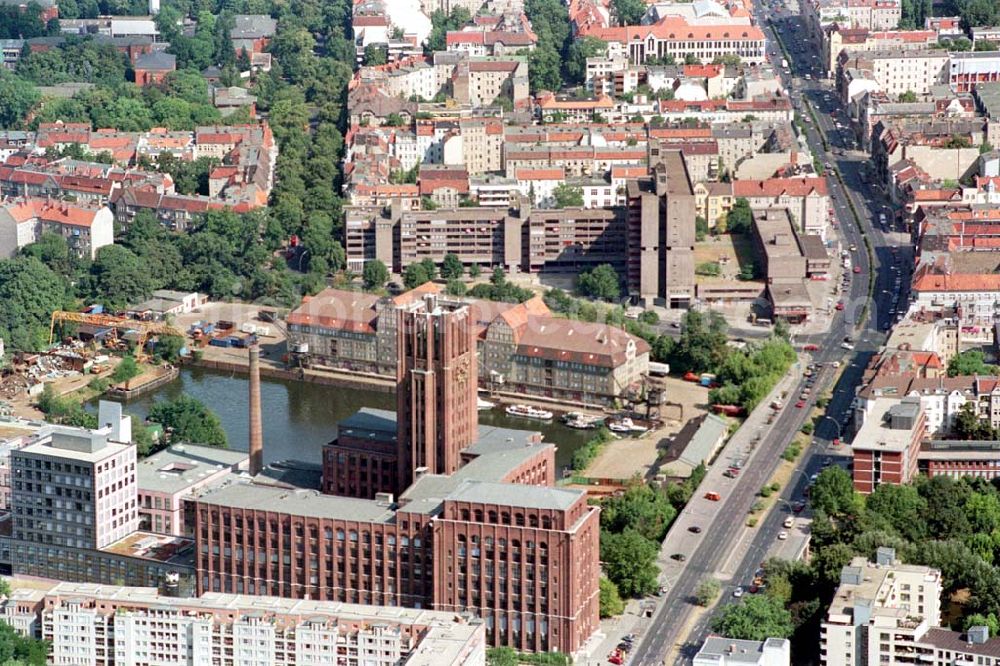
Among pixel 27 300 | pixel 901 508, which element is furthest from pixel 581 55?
pixel 901 508

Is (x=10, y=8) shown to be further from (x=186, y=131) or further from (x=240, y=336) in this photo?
(x=240, y=336)

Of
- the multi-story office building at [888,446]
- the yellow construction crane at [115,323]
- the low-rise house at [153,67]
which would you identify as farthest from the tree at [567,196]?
the low-rise house at [153,67]

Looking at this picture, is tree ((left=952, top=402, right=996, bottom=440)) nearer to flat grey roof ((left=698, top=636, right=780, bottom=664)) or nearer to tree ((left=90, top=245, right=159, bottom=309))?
flat grey roof ((left=698, top=636, right=780, bottom=664))

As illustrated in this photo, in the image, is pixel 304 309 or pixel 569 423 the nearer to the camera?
pixel 569 423

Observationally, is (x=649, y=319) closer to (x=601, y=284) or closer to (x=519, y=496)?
(x=601, y=284)

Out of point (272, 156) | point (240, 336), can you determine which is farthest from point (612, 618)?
point (272, 156)

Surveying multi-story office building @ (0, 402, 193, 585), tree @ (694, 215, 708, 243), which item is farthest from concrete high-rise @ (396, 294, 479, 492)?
tree @ (694, 215, 708, 243)

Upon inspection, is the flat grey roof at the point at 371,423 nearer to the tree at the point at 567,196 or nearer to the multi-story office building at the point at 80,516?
the multi-story office building at the point at 80,516
